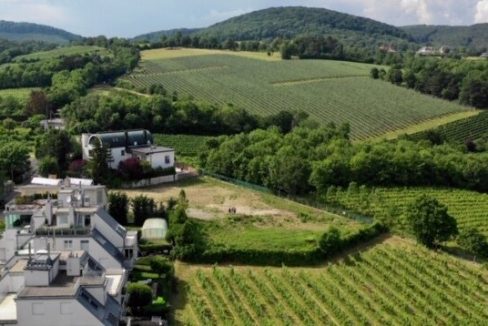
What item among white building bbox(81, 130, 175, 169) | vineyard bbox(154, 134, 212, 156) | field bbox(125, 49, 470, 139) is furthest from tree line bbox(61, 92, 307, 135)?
field bbox(125, 49, 470, 139)

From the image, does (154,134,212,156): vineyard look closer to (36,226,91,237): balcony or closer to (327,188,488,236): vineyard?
(327,188,488,236): vineyard

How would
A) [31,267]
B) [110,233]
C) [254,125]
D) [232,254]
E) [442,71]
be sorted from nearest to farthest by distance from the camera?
1. [31,267]
2. [110,233]
3. [232,254]
4. [254,125]
5. [442,71]

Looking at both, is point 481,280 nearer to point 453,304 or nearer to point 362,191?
point 453,304

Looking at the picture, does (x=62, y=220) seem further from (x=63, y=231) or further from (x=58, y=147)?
(x=58, y=147)


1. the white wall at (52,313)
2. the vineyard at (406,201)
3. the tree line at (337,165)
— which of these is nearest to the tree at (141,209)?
the tree line at (337,165)

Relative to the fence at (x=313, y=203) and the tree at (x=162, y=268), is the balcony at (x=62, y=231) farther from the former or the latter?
the fence at (x=313, y=203)

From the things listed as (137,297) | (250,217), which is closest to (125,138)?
(250,217)

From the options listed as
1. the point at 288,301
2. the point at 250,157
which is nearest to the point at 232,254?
the point at 288,301
